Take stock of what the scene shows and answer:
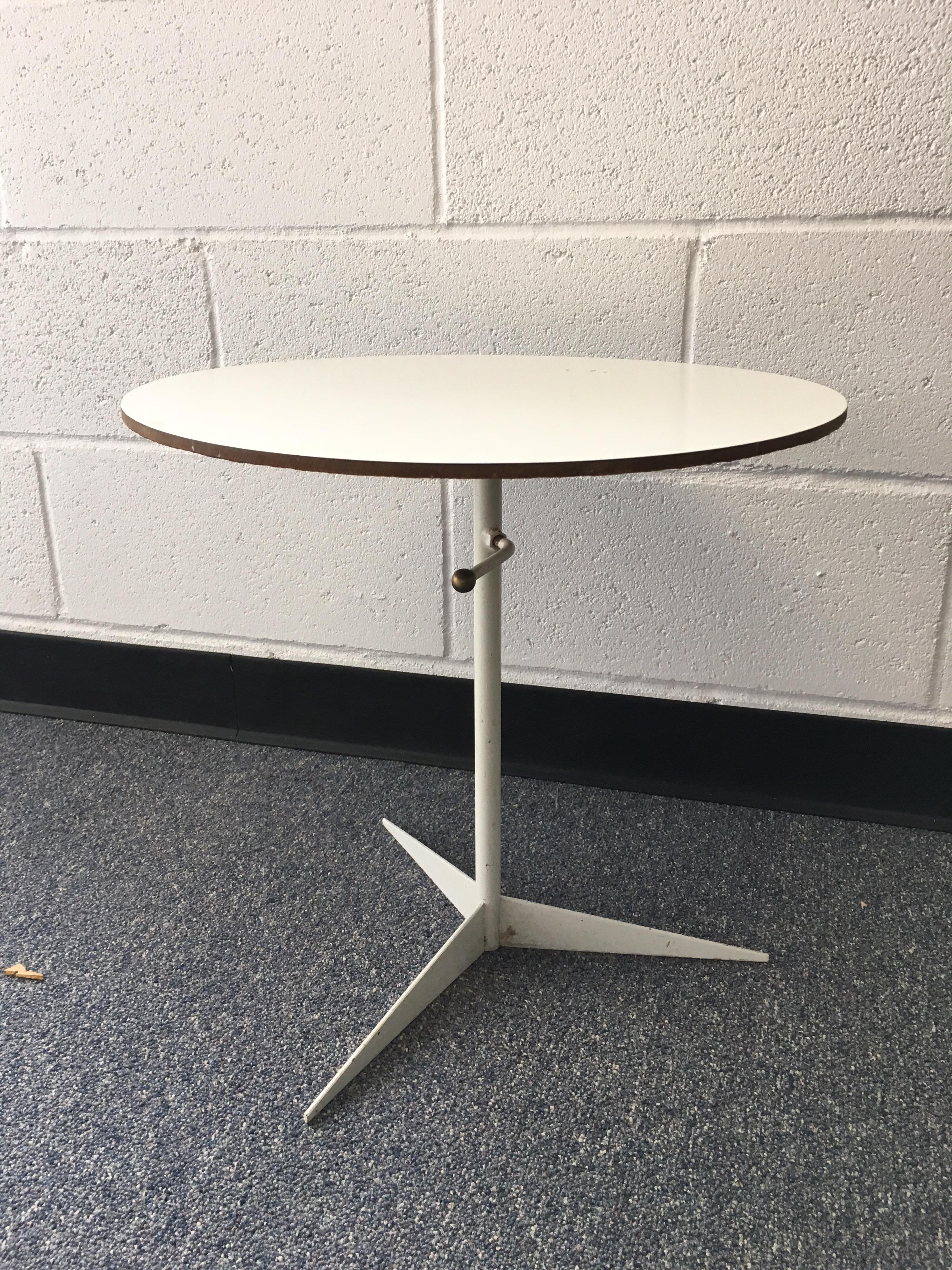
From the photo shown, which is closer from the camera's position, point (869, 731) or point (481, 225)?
point (481, 225)

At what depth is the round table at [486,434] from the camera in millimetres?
853

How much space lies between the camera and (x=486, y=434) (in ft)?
3.03

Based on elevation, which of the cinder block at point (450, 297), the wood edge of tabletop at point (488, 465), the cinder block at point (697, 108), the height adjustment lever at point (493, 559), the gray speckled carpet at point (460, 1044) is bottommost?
the gray speckled carpet at point (460, 1044)

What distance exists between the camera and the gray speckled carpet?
101 centimetres

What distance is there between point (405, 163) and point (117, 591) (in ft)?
3.27

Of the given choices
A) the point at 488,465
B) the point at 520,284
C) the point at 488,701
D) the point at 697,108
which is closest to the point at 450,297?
the point at 520,284

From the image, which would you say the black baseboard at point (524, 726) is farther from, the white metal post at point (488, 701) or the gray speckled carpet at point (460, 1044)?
the white metal post at point (488, 701)

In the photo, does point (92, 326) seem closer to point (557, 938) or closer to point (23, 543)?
point (23, 543)

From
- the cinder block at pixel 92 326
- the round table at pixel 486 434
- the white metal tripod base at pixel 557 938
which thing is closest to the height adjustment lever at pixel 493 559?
the round table at pixel 486 434

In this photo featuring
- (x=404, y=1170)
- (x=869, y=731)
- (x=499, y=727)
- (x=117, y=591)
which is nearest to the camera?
(x=404, y=1170)

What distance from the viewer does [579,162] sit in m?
1.50

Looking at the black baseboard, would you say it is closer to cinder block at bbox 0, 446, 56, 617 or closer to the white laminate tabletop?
cinder block at bbox 0, 446, 56, 617

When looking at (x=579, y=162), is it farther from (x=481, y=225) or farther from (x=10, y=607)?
(x=10, y=607)

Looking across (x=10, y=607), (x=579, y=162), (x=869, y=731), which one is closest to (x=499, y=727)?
(x=869, y=731)
